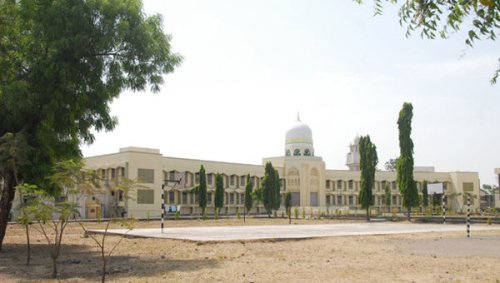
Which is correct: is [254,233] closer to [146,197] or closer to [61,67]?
[61,67]

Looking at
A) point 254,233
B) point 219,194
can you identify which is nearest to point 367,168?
point 219,194

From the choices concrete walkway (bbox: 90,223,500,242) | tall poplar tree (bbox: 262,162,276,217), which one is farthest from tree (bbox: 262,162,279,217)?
concrete walkway (bbox: 90,223,500,242)

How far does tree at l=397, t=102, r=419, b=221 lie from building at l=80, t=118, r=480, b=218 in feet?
93.4

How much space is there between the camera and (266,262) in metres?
14.2

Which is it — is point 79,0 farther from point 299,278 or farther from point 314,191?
point 314,191

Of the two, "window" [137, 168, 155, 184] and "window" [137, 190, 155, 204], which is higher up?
"window" [137, 168, 155, 184]

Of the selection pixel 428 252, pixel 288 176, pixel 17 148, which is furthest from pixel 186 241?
pixel 288 176

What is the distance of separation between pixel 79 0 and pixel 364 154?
39.1 m

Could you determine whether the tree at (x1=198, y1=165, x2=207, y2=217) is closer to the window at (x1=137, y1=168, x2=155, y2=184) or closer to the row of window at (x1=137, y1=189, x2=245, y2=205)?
the row of window at (x1=137, y1=189, x2=245, y2=205)

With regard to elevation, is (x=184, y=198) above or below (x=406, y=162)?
below

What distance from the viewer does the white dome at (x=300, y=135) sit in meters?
83.6

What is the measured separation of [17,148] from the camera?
1548 centimetres

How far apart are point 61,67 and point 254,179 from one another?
6190cm

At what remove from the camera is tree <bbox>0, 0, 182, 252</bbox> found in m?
16.5
